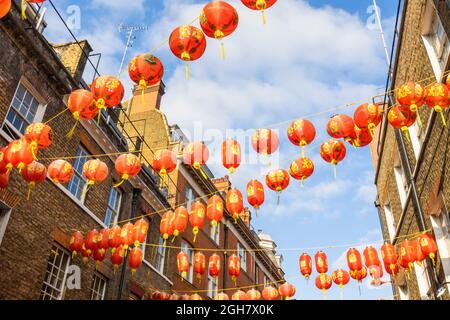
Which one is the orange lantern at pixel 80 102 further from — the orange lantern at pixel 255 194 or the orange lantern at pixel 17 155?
the orange lantern at pixel 255 194

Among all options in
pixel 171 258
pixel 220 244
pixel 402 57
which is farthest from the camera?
pixel 220 244

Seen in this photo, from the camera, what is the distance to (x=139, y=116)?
84.4 feet

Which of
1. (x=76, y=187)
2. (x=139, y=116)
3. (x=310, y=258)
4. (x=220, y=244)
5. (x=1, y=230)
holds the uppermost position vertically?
(x=139, y=116)

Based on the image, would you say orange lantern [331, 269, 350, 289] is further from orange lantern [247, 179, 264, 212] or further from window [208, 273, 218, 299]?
window [208, 273, 218, 299]

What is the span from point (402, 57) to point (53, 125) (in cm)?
1124

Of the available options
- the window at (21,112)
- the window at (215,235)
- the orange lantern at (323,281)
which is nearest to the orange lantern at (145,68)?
the window at (21,112)

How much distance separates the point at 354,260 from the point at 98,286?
8940mm

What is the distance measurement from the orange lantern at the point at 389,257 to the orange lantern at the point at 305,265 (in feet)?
10.1

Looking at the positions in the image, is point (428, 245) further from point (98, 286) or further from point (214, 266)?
point (98, 286)

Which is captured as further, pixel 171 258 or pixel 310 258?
pixel 171 258

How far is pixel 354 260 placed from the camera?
41.9 feet
